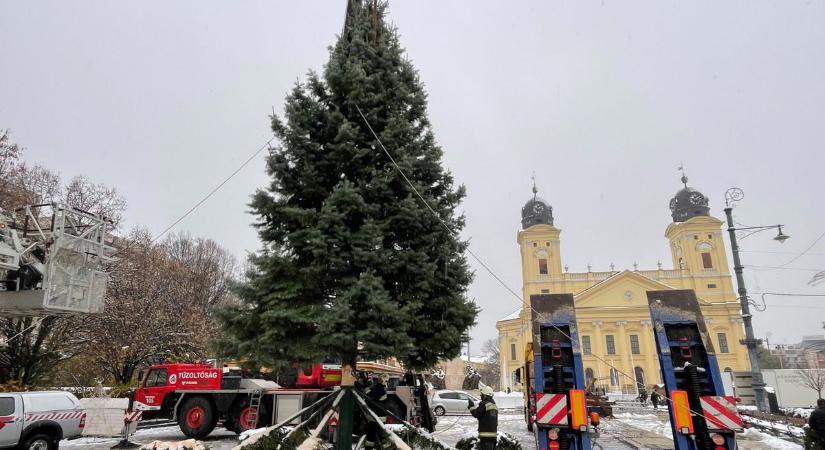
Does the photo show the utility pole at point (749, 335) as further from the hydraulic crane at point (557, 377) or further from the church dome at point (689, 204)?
the church dome at point (689, 204)

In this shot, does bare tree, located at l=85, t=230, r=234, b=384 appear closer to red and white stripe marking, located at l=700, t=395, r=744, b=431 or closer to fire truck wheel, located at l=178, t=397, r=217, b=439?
fire truck wheel, located at l=178, t=397, r=217, b=439

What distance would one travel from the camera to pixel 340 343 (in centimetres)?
746

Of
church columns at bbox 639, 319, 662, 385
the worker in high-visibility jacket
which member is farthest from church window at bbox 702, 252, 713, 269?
the worker in high-visibility jacket

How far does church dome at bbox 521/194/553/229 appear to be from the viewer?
67.1m

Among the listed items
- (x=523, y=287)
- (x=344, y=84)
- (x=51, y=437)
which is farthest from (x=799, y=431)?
(x=523, y=287)

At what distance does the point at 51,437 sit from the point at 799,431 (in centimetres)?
1957

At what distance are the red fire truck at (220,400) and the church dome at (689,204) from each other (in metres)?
58.1

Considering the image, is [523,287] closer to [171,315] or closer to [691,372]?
[171,315]

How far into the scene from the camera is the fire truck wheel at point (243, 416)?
51.3 feet

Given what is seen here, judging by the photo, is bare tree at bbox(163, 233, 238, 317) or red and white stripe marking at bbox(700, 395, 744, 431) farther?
bare tree at bbox(163, 233, 238, 317)

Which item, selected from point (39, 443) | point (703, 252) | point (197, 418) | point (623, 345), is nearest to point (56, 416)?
point (39, 443)

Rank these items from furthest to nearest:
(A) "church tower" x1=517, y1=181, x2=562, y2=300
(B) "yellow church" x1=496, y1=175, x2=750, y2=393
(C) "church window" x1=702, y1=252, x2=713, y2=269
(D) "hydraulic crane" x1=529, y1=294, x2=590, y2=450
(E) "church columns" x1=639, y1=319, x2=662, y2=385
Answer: (A) "church tower" x1=517, y1=181, x2=562, y2=300 < (C) "church window" x1=702, y1=252, x2=713, y2=269 < (B) "yellow church" x1=496, y1=175, x2=750, y2=393 < (E) "church columns" x1=639, y1=319, x2=662, y2=385 < (D) "hydraulic crane" x1=529, y1=294, x2=590, y2=450

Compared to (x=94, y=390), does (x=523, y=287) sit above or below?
above

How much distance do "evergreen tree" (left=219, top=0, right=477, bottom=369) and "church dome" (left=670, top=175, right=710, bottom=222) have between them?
62682 millimetres
